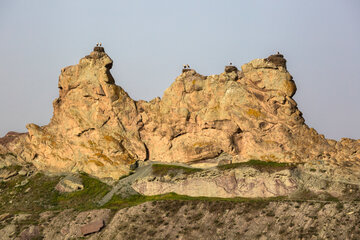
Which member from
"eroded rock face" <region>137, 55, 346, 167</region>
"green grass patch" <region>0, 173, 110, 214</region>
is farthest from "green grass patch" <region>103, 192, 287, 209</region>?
"eroded rock face" <region>137, 55, 346, 167</region>

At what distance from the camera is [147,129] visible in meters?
89.0

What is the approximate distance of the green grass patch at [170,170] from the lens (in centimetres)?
8219

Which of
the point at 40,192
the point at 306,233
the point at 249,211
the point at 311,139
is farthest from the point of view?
the point at 40,192

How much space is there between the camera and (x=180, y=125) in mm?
86812

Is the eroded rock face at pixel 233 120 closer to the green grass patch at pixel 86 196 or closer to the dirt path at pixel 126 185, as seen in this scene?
the dirt path at pixel 126 185

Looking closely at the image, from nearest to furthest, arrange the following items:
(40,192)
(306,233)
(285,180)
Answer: (306,233) < (285,180) < (40,192)

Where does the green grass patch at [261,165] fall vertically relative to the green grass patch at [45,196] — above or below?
above

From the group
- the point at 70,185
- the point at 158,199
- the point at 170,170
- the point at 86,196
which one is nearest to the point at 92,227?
the point at 158,199

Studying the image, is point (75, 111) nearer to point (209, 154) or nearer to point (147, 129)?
point (147, 129)

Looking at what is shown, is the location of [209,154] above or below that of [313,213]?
above

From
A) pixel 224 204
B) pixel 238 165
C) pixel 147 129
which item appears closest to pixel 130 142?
pixel 147 129

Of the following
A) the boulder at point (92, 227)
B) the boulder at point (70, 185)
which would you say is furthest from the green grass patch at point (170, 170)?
the boulder at point (92, 227)

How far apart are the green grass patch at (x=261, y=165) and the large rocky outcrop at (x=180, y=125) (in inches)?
44.0

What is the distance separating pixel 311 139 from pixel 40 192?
122ft
